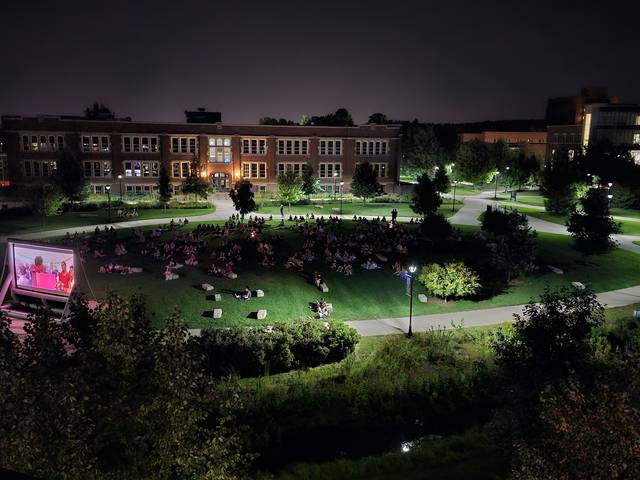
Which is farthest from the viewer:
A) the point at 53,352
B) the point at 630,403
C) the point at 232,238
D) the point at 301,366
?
the point at 232,238

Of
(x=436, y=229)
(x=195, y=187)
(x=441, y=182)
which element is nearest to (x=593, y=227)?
(x=436, y=229)

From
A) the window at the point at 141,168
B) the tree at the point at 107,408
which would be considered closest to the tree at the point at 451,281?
the tree at the point at 107,408

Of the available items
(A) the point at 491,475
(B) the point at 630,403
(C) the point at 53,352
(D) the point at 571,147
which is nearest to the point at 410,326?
(A) the point at 491,475

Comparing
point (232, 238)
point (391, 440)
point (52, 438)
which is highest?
point (52, 438)

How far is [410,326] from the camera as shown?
2484 cm

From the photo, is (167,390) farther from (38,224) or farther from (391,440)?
(38,224)

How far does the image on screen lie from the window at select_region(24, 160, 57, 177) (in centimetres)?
4896

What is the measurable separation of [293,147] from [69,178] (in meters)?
28.2

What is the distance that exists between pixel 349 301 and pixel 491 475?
1472 centimetres

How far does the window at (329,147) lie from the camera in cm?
7412

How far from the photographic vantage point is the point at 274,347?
21.9 metres

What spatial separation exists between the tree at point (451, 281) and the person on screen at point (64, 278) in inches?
687

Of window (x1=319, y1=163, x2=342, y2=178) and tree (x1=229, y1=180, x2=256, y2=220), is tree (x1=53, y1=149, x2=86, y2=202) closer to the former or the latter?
tree (x1=229, y1=180, x2=256, y2=220)

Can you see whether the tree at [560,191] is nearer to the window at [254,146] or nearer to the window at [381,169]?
the window at [381,169]
